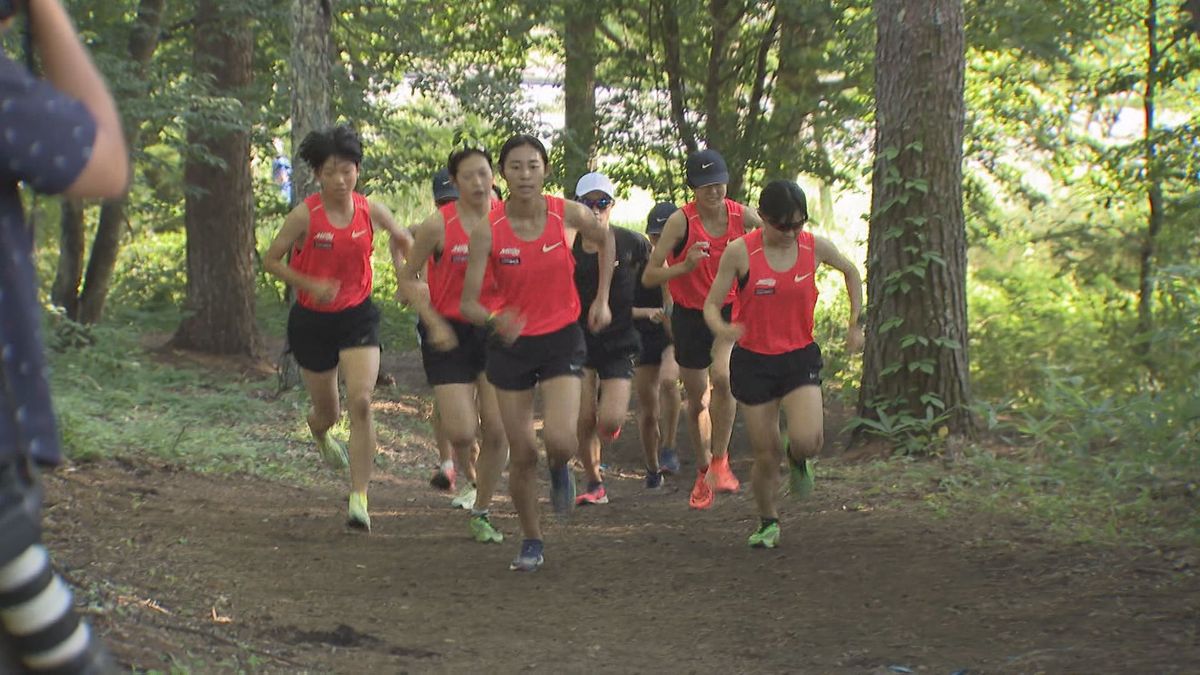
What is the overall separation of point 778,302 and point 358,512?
3044 millimetres

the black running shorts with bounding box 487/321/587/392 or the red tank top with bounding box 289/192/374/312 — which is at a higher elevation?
the red tank top with bounding box 289/192/374/312

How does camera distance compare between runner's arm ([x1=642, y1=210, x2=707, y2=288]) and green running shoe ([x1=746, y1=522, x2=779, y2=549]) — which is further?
runner's arm ([x1=642, y1=210, x2=707, y2=288])

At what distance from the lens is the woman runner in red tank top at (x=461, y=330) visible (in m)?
9.16

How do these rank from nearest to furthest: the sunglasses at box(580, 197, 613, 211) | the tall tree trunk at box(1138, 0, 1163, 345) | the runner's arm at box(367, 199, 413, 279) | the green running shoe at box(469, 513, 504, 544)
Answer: the green running shoe at box(469, 513, 504, 544), the runner's arm at box(367, 199, 413, 279), the sunglasses at box(580, 197, 613, 211), the tall tree trunk at box(1138, 0, 1163, 345)

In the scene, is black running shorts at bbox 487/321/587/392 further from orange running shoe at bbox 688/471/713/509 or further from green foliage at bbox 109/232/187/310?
green foliage at bbox 109/232/187/310

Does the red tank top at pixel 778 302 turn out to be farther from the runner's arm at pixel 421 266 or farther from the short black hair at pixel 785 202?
the runner's arm at pixel 421 266

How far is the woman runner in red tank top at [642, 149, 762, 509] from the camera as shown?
10.3m

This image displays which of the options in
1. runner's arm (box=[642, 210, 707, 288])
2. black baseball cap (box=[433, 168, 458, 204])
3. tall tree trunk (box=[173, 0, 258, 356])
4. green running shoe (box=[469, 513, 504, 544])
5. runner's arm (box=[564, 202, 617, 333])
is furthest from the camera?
tall tree trunk (box=[173, 0, 258, 356])

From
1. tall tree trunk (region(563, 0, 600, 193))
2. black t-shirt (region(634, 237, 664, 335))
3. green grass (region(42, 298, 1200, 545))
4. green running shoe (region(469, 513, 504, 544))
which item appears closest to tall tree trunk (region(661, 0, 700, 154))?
tall tree trunk (region(563, 0, 600, 193))

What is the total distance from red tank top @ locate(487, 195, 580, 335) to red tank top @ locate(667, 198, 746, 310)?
229 cm

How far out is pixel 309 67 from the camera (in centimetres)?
1422

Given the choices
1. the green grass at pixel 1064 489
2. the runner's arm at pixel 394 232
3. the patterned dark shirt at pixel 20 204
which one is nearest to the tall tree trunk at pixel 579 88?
the runner's arm at pixel 394 232

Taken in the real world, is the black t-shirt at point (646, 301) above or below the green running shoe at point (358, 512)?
Result: above

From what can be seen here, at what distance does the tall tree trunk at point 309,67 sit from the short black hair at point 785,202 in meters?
7.03
